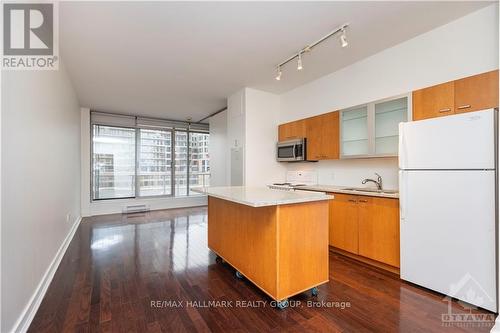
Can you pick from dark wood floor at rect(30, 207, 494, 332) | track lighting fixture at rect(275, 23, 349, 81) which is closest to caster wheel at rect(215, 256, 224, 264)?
dark wood floor at rect(30, 207, 494, 332)

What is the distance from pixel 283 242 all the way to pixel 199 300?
947 mm

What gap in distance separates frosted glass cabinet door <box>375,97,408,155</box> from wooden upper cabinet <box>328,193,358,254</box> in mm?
749

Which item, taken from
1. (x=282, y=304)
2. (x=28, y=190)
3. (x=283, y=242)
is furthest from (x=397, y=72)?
(x=28, y=190)

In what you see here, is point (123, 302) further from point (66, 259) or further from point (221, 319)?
point (66, 259)

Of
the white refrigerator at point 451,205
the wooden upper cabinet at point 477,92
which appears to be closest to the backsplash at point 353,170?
the white refrigerator at point 451,205

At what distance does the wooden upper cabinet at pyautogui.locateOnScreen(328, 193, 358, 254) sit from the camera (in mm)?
2850

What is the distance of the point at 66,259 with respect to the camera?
9.76 ft

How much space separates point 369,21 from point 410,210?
2.00 meters

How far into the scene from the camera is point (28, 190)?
1859 mm

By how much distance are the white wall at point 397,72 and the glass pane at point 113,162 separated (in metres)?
4.71

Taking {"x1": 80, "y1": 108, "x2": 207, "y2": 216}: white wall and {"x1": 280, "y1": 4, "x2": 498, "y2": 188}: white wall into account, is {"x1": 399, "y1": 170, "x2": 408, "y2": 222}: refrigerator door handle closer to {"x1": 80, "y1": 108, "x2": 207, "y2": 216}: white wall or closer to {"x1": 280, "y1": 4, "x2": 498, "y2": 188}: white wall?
{"x1": 280, "y1": 4, "x2": 498, "y2": 188}: white wall

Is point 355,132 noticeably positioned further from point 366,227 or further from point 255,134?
point 255,134

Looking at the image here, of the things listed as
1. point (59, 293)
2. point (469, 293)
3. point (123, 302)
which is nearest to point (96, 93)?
point (59, 293)

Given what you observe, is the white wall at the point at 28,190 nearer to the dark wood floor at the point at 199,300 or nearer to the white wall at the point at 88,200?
the dark wood floor at the point at 199,300
